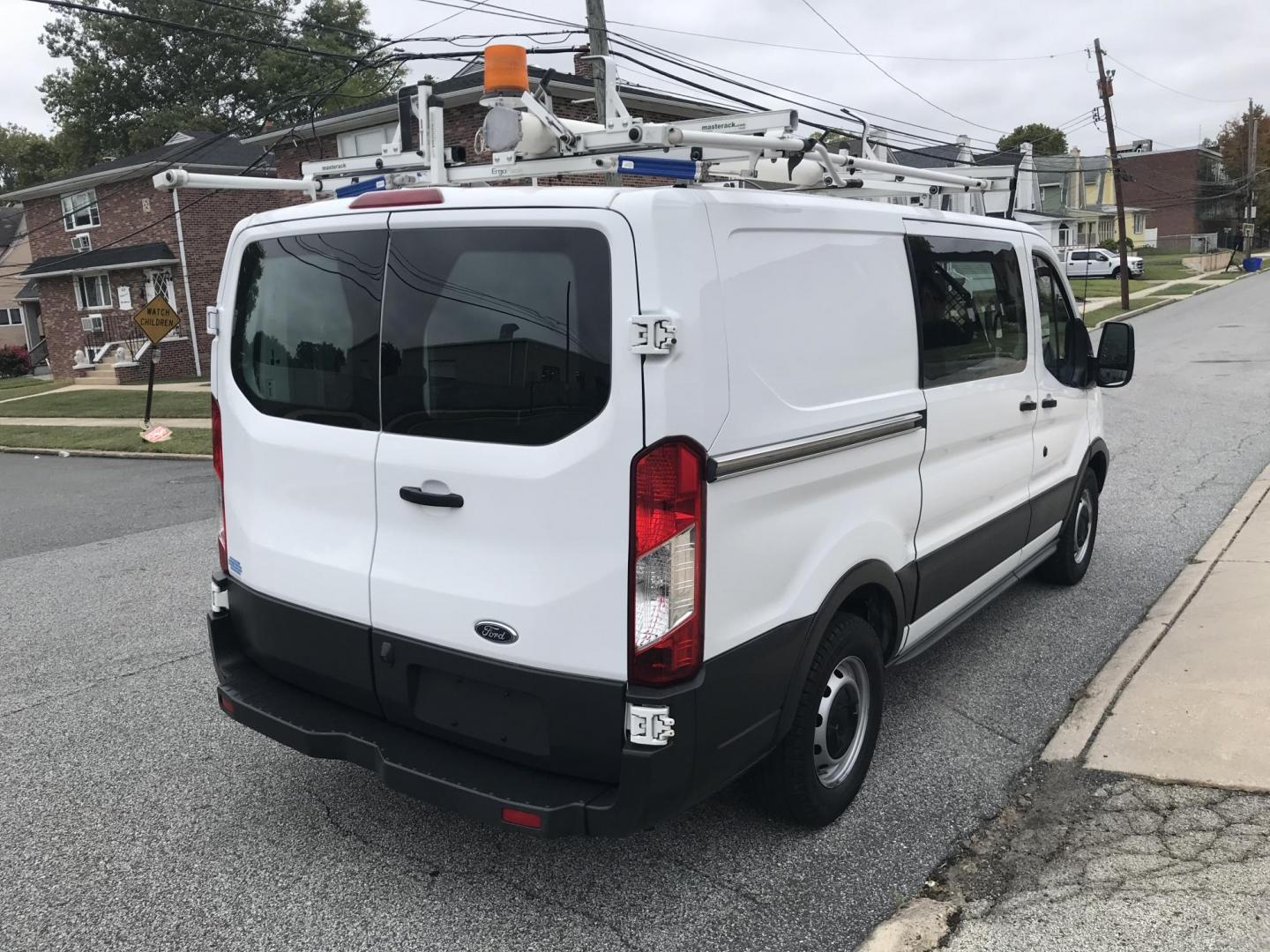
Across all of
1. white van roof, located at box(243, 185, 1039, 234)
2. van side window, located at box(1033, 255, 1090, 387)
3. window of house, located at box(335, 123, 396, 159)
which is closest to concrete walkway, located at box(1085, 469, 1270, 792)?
van side window, located at box(1033, 255, 1090, 387)

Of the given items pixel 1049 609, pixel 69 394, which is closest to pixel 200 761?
pixel 1049 609

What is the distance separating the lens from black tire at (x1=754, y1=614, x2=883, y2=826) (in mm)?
3213

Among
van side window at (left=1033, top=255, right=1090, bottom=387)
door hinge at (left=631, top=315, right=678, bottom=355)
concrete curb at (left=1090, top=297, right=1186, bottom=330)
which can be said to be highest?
door hinge at (left=631, top=315, right=678, bottom=355)

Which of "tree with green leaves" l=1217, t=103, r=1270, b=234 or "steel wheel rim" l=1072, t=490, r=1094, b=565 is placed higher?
"tree with green leaves" l=1217, t=103, r=1270, b=234

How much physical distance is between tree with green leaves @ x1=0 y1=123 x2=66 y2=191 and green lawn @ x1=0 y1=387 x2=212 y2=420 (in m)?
38.3

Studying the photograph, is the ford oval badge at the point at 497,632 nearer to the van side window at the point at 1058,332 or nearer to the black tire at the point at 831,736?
the black tire at the point at 831,736

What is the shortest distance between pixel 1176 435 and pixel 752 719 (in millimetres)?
9740

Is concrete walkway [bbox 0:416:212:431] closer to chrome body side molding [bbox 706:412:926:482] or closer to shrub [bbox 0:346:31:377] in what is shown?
chrome body side molding [bbox 706:412:926:482]

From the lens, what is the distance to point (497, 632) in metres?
2.78

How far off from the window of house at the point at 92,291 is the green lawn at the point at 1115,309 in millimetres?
31966

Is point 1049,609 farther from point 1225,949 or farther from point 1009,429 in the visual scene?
point 1225,949

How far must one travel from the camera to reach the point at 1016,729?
421 centimetres

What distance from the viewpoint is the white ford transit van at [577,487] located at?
2.61 metres

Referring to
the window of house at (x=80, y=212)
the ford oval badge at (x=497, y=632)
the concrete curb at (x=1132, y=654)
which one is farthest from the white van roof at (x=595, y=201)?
the window of house at (x=80, y=212)
